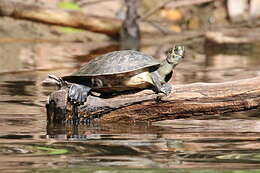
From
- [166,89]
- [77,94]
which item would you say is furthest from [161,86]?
[77,94]

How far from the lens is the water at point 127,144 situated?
356 centimetres

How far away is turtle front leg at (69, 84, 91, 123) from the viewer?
4809 millimetres

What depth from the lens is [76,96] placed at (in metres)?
4.80

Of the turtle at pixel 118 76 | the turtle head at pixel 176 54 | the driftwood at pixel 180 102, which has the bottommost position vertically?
the driftwood at pixel 180 102

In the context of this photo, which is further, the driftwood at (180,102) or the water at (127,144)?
the driftwood at (180,102)

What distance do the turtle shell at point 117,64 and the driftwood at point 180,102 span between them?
0.18 meters

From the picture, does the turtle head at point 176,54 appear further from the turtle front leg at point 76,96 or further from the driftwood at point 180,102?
the turtle front leg at point 76,96

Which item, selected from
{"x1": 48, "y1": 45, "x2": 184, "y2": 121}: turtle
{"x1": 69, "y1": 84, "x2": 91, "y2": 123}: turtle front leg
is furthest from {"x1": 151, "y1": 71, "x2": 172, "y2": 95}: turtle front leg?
{"x1": 69, "y1": 84, "x2": 91, "y2": 123}: turtle front leg

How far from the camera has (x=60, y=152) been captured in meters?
3.93

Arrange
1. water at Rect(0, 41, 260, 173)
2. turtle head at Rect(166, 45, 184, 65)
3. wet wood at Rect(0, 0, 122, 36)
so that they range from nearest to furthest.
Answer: water at Rect(0, 41, 260, 173) < turtle head at Rect(166, 45, 184, 65) < wet wood at Rect(0, 0, 122, 36)

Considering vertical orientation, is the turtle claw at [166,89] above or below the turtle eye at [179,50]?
below

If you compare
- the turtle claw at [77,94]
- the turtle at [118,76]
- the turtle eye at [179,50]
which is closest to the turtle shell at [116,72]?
the turtle at [118,76]

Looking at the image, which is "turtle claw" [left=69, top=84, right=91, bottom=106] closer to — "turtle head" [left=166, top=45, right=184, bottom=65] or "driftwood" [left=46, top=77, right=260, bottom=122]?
"driftwood" [left=46, top=77, right=260, bottom=122]

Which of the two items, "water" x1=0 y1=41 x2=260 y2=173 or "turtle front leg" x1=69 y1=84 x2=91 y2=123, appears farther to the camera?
"turtle front leg" x1=69 y1=84 x2=91 y2=123
